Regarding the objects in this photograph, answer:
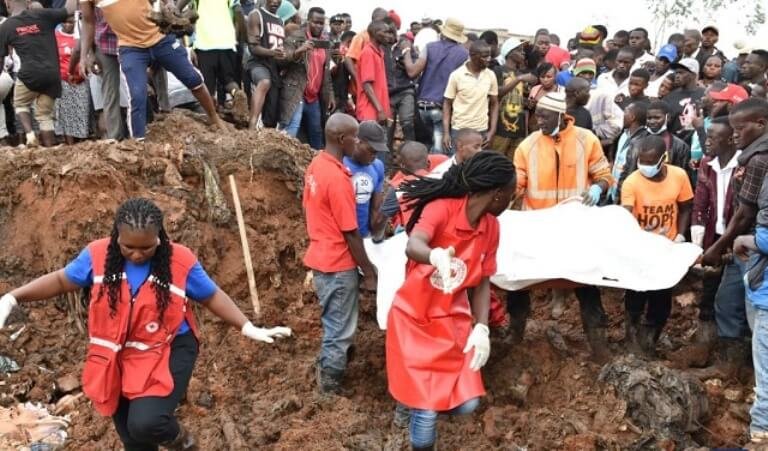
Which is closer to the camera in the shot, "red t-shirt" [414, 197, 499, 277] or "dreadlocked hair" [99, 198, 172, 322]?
"dreadlocked hair" [99, 198, 172, 322]

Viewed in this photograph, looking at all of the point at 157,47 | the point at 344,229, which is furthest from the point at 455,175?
the point at 157,47

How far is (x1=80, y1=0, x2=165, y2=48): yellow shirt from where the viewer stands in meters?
6.32

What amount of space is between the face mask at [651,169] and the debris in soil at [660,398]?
142cm

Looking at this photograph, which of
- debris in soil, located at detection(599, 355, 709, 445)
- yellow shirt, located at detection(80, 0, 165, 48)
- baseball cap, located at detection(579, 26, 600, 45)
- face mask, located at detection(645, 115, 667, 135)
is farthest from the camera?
baseball cap, located at detection(579, 26, 600, 45)

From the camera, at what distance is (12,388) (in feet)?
16.4

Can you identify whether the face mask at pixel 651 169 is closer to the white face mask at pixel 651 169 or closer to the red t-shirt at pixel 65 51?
the white face mask at pixel 651 169

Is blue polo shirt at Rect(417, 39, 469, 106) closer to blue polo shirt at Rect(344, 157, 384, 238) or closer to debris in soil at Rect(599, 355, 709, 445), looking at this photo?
blue polo shirt at Rect(344, 157, 384, 238)

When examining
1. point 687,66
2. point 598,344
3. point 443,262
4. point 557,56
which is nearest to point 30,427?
point 443,262

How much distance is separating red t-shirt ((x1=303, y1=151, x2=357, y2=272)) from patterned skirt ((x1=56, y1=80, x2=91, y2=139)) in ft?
13.5

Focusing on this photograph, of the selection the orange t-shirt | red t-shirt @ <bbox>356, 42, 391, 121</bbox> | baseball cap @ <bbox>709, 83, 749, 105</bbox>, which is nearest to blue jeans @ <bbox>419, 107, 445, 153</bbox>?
red t-shirt @ <bbox>356, 42, 391, 121</bbox>

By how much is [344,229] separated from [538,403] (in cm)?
184

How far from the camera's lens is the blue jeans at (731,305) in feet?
16.3

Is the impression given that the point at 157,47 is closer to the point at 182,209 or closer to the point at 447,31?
the point at 182,209

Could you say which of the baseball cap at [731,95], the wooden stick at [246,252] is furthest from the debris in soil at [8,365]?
the baseball cap at [731,95]
